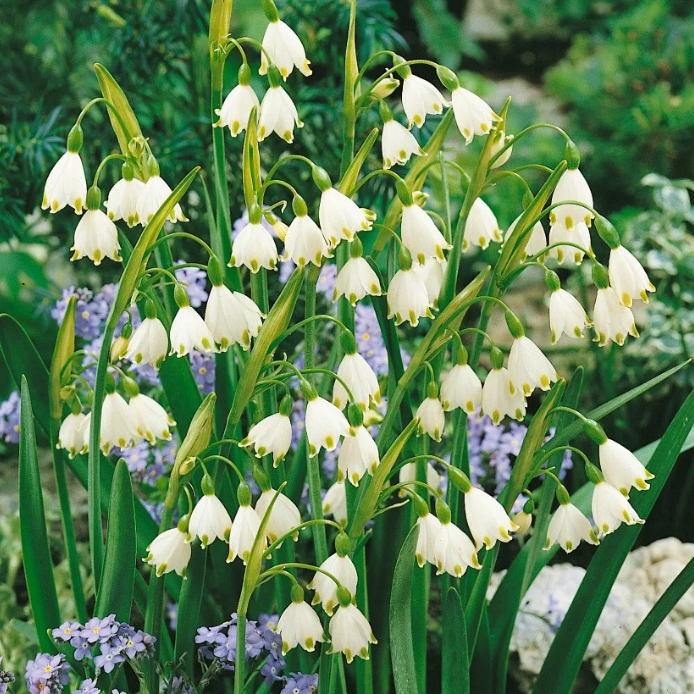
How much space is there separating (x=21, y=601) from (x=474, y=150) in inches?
95.4

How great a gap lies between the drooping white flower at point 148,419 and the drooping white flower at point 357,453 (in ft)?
0.87

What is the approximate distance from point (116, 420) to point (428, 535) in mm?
427

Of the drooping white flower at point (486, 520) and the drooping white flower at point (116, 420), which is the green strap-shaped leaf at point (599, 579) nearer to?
the drooping white flower at point (486, 520)

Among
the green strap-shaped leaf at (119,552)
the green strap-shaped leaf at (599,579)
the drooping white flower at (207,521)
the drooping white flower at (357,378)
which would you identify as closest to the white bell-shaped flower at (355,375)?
the drooping white flower at (357,378)

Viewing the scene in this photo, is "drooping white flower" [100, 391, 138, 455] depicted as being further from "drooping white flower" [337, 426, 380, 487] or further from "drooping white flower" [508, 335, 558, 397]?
"drooping white flower" [508, 335, 558, 397]

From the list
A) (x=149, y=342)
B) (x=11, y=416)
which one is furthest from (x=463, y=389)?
(x=11, y=416)

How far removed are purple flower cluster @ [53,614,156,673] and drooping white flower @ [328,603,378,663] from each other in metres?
0.30

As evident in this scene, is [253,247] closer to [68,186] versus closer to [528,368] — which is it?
[68,186]

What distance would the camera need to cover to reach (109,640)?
121 centimetres

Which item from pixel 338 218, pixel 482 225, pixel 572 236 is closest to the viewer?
pixel 338 218

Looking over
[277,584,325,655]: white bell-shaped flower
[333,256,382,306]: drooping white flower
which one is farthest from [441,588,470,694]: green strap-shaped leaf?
[333,256,382,306]: drooping white flower

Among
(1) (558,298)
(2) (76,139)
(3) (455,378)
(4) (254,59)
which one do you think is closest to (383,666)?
(3) (455,378)

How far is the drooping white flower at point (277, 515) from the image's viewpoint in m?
1.07

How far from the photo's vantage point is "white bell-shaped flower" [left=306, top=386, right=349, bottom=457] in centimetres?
100
